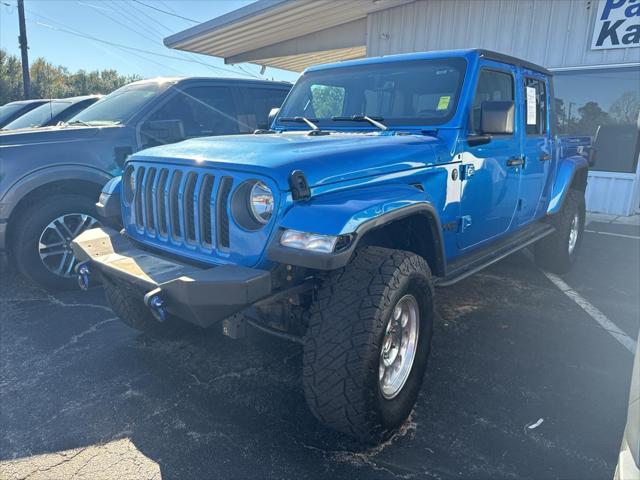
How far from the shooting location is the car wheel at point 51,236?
4398mm

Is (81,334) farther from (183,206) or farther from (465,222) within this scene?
(465,222)

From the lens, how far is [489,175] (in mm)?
3652

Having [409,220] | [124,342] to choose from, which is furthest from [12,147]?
[409,220]

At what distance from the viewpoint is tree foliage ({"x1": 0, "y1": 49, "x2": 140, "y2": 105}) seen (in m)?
25.8

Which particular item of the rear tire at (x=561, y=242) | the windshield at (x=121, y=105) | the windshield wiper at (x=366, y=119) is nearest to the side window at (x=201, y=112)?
the windshield at (x=121, y=105)

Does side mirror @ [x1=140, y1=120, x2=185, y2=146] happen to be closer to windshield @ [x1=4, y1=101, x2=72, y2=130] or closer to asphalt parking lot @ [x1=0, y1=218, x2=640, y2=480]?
asphalt parking lot @ [x1=0, y1=218, x2=640, y2=480]

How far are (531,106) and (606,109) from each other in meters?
5.53

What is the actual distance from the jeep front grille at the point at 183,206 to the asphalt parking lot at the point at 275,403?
3.37 feet

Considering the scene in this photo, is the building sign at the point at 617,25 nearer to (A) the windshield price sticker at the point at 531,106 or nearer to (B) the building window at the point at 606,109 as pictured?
(B) the building window at the point at 606,109

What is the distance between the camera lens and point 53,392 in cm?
297

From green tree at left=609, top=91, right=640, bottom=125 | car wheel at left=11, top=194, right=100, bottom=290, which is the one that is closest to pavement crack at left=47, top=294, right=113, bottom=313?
car wheel at left=11, top=194, right=100, bottom=290

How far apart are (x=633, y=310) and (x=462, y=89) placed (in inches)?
108

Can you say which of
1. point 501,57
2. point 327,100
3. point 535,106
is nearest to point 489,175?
point 501,57

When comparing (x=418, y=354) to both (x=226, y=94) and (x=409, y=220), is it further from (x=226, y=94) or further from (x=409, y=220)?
(x=226, y=94)
